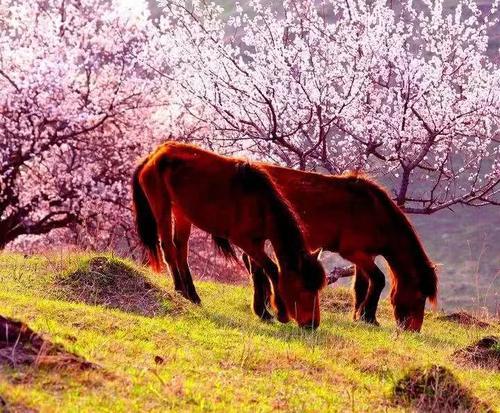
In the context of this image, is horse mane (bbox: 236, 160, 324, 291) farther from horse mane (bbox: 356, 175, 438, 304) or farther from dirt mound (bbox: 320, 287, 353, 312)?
dirt mound (bbox: 320, 287, 353, 312)

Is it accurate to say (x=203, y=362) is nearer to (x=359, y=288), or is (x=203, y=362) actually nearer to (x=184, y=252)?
(x=184, y=252)

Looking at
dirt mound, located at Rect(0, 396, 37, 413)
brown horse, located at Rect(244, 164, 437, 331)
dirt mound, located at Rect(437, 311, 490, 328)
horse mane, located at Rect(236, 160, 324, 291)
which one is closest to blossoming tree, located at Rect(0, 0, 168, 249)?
brown horse, located at Rect(244, 164, 437, 331)

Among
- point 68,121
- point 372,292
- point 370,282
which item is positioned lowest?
point 372,292

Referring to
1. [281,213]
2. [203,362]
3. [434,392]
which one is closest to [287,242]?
[281,213]

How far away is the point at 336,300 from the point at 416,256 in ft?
10.7

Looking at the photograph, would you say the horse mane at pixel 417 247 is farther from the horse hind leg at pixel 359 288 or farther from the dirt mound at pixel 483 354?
the dirt mound at pixel 483 354

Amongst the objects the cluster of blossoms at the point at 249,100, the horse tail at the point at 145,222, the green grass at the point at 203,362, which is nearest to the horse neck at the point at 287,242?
the green grass at the point at 203,362

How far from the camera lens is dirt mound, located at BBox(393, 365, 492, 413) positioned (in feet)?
19.6

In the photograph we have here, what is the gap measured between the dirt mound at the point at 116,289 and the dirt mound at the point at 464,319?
264 inches

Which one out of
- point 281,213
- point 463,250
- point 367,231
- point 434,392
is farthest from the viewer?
point 463,250

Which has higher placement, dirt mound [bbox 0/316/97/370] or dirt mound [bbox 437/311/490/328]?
dirt mound [bbox 437/311/490/328]

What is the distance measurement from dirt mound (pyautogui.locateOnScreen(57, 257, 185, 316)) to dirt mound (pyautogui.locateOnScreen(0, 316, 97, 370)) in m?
3.64

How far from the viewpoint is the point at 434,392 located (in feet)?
20.1

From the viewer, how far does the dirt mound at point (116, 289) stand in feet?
31.2
